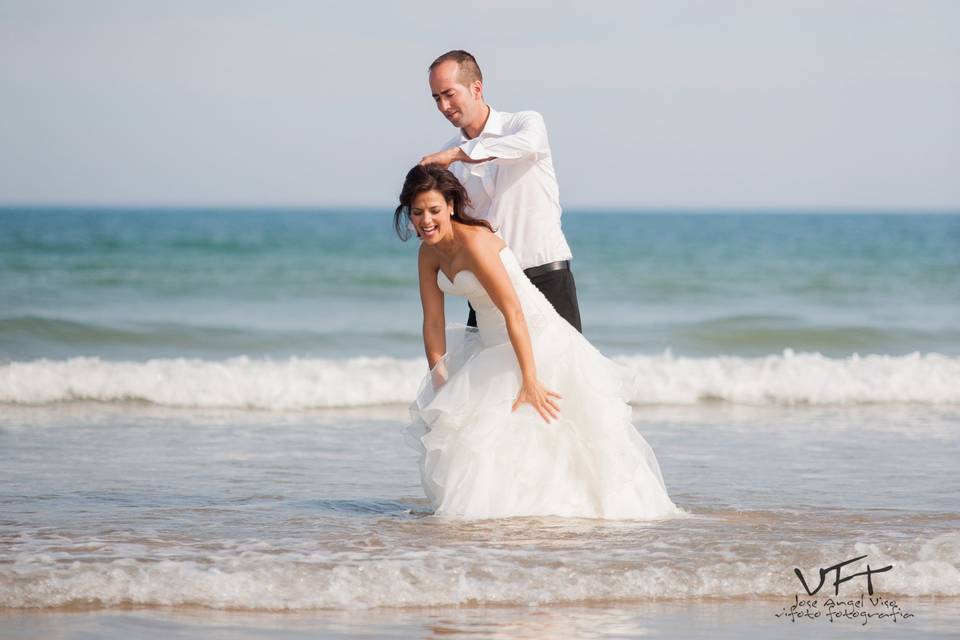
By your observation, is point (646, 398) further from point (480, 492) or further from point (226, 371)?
point (480, 492)

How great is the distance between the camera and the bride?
5488 millimetres

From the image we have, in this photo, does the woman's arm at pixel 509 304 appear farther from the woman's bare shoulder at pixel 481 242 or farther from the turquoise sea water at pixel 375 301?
the turquoise sea water at pixel 375 301

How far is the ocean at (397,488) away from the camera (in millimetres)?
4645

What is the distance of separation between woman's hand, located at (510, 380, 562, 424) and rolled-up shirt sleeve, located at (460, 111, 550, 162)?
1049 mm

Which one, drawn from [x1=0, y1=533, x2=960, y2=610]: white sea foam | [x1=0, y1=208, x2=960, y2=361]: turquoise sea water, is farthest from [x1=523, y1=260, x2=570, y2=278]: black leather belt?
[x1=0, y1=208, x2=960, y2=361]: turquoise sea water

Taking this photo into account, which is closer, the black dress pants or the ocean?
the ocean

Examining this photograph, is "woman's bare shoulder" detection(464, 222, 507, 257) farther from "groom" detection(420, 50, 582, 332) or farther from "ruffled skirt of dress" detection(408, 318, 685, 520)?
"ruffled skirt of dress" detection(408, 318, 685, 520)

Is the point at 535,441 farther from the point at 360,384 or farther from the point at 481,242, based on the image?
the point at 360,384

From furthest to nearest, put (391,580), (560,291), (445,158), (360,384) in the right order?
(360,384) < (560,291) < (445,158) < (391,580)

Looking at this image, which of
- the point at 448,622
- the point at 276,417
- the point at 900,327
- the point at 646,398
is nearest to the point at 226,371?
the point at 276,417

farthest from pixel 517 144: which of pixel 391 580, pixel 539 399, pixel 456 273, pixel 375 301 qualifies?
pixel 375 301

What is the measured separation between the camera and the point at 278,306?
20656 millimetres

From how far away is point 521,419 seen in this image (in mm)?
5527

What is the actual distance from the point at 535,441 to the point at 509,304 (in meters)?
0.70
